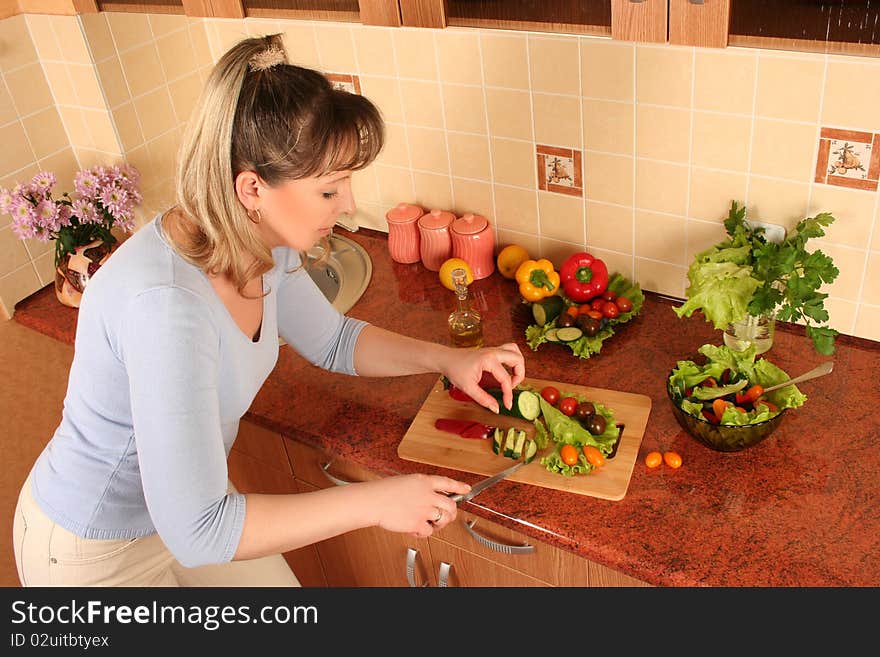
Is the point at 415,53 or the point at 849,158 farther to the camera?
the point at 415,53

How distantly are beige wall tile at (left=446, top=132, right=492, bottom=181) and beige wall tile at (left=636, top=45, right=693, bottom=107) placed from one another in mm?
388

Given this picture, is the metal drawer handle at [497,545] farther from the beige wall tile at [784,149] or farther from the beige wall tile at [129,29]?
the beige wall tile at [129,29]

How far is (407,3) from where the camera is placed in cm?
145

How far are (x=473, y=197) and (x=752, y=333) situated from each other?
0.70 meters

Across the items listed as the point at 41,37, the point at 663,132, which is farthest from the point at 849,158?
the point at 41,37

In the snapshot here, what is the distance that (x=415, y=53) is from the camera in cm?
186

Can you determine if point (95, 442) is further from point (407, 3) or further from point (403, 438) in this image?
point (407, 3)

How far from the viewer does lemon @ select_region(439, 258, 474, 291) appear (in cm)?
191

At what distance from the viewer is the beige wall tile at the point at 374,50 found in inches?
74.5

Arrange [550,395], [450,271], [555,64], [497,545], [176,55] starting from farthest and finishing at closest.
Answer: [176,55] → [450,271] → [555,64] → [550,395] → [497,545]

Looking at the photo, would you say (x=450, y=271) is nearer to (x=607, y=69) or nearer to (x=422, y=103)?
(x=422, y=103)

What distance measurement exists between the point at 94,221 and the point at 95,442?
0.85m

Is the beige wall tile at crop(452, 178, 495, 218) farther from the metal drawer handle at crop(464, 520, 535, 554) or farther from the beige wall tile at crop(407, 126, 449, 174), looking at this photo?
the metal drawer handle at crop(464, 520, 535, 554)
